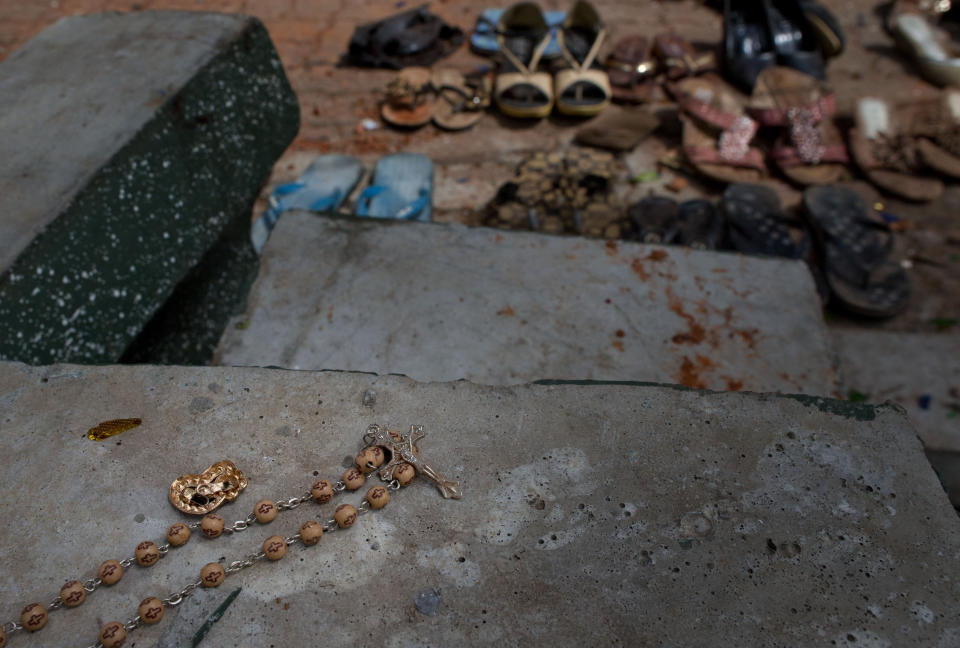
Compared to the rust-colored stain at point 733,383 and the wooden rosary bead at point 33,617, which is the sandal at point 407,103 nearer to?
the rust-colored stain at point 733,383

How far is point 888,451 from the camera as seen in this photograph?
1547 millimetres

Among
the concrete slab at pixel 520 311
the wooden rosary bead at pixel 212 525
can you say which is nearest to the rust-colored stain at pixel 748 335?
the concrete slab at pixel 520 311

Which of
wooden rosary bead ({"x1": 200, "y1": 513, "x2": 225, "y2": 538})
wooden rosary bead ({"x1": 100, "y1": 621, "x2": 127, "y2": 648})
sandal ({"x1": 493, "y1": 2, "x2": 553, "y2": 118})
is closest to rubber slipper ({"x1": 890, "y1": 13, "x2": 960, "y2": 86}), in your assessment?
sandal ({"x1": 493, "y1": 2, "x2": 553, "y2": 118})

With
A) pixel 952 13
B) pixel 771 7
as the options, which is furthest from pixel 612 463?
pixel 952 13

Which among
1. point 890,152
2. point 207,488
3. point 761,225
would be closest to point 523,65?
point 761,225

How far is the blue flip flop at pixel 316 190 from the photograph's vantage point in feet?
12.2

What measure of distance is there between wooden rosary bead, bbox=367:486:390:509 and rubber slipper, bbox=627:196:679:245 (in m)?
2.66

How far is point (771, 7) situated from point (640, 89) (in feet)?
4.08

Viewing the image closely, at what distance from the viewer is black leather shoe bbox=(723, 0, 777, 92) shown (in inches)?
182

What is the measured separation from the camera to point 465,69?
16.7 feet

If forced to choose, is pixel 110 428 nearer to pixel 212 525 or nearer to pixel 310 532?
pixel 212 525

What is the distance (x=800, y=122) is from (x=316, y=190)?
9.81 ft

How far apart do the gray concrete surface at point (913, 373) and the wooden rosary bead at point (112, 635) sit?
3.15 meters

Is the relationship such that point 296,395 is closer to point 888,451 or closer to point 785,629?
point 785,629
